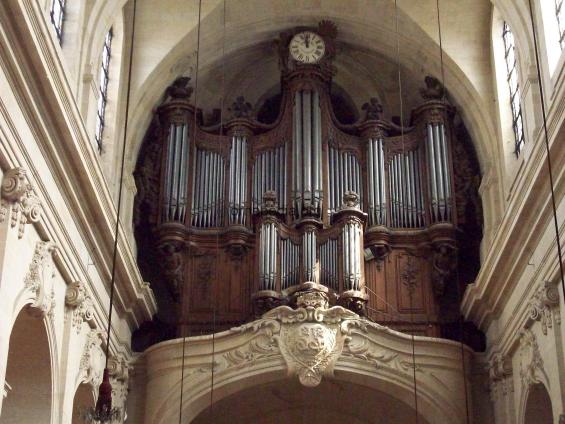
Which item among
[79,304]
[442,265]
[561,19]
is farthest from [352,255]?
[561,19]

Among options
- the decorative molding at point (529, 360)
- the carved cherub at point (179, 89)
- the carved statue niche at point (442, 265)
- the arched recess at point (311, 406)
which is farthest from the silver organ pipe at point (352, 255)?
the carved cherub at point (179, 89)

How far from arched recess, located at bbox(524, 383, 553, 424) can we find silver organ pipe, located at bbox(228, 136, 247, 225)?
5625mm

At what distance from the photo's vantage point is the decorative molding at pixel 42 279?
40.1ft

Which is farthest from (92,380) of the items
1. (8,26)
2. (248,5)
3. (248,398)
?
(248,5)

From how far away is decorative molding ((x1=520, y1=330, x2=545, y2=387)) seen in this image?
47.0ft

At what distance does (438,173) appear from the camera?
60.8 ft

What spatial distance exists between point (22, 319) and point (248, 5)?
26.8 ft

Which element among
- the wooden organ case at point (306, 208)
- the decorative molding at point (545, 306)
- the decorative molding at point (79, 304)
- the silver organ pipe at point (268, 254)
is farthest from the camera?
the wooden organ case at point (306, 208)

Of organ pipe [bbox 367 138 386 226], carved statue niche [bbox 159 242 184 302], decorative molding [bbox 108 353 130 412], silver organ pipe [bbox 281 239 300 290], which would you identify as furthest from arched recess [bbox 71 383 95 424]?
organ pipe [bbox 367 138 386 226]

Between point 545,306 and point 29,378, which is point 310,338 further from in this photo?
point 29,378

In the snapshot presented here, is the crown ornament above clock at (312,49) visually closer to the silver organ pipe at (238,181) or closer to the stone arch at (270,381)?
the silver organ pipe at (238,181)

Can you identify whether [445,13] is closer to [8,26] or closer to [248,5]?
[248,5]

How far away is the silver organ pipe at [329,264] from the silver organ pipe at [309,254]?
179mm

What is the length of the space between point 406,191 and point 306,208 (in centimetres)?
176
